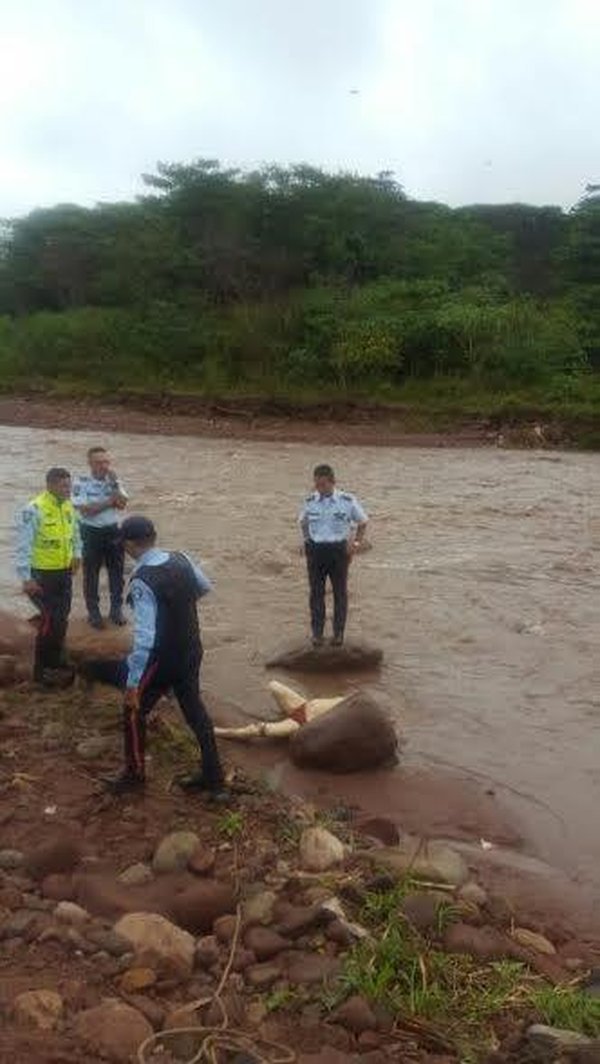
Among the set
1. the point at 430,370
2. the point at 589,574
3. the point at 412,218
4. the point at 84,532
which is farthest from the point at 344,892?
the point at 412,218

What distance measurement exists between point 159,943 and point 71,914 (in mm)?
510

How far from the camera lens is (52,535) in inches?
341

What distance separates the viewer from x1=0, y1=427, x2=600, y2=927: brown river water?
7.69 meters

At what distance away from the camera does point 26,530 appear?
28.3 ft

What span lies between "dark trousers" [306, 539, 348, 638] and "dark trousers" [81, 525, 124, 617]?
1758 millimetres

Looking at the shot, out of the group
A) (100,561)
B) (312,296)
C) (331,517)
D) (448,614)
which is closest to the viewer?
(331,517)

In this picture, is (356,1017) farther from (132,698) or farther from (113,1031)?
(132,698)

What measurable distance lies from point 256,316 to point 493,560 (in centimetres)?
2443

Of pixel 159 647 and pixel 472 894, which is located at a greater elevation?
pixel 159 647

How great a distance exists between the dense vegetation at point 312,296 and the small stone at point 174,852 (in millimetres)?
26825

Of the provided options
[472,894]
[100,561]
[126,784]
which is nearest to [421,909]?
[472,894]

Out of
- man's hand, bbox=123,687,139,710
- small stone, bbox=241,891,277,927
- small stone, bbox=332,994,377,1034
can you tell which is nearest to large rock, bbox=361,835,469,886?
small stone, bbox=241,891,277,927

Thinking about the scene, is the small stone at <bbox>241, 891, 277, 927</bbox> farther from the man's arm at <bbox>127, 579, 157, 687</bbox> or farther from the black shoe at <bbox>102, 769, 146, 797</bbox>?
the man's arm at <bbox>127, 579, 157, 687</bbox>

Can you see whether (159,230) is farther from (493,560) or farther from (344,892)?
(344,892)
